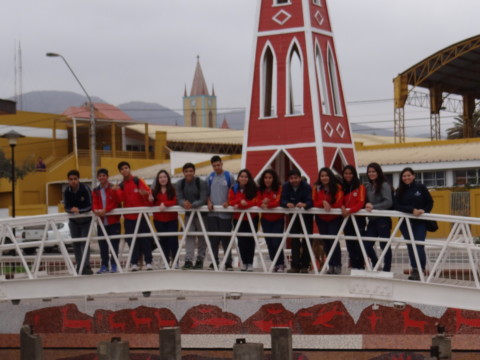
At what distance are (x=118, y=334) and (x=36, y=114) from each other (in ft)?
147

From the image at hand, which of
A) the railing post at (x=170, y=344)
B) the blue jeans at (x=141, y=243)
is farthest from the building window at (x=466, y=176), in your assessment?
the railing post at (x=170, y=344)

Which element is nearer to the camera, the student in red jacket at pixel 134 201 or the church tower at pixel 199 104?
the student in red jacket at pixel 134 201

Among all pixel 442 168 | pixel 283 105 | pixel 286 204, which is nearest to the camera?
pixel 286 204

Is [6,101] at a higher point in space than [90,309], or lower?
higher

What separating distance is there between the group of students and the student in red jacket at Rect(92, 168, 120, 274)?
17 mm

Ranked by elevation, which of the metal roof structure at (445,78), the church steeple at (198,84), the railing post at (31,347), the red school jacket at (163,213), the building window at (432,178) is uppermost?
the church steeple at (198,84)

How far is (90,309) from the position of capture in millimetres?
19609

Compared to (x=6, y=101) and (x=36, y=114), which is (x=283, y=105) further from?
(x=36, y=114)

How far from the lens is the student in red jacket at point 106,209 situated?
17156 millimetres

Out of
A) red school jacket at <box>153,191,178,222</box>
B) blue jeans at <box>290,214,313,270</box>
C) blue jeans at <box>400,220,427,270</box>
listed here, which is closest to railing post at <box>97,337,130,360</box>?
red school jacket at <box>153,191,178,222</box>

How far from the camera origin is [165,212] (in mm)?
17156

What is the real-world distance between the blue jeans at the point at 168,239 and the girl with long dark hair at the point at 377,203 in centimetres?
338

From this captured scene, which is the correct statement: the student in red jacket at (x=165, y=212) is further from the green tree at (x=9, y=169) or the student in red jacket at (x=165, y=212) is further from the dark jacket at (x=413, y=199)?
the green tree at (x=9, y=169)

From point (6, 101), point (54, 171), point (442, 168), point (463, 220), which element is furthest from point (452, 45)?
point (463, 220)
